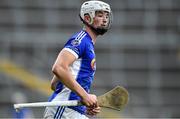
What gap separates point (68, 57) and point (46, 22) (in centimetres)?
922

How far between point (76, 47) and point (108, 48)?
897 cm

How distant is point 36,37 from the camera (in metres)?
14.0

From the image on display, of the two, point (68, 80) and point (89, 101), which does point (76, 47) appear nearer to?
point (68, 80)

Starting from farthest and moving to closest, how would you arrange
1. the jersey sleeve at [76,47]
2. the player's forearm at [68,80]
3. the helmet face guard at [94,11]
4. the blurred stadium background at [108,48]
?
the blurred stadium background at [108,48] → the helmet face guard at [94,11] → the jersey sleeve at [76,47] → the player's forearm at [68,80]

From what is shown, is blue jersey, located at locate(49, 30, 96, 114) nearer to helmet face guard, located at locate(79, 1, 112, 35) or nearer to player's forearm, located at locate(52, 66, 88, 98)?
helmet face guard, located at locate(79, 1, 112, 35)

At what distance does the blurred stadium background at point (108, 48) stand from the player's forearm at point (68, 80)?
8.56 metres

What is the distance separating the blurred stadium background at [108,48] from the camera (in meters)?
13.6

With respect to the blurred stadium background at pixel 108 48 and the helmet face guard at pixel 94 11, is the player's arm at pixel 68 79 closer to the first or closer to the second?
the helmet face guard at pixel 94 11

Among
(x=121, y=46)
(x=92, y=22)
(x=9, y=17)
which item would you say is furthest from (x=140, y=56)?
(x=92, y=22)

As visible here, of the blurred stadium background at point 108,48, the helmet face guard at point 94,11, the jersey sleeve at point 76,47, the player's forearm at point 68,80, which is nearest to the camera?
the player's forearm at point 68,80

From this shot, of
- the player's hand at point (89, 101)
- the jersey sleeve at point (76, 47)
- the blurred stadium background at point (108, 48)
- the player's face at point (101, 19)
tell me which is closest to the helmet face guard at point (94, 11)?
the player's face at point (101, 19)

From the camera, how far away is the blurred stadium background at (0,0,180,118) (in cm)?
1359

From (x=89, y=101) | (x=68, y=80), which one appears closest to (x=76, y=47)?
(x=68, y=80)

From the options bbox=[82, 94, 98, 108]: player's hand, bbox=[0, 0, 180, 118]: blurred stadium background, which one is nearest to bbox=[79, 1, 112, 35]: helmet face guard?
bbox=[82, 94, 98, 108]: player's hand
